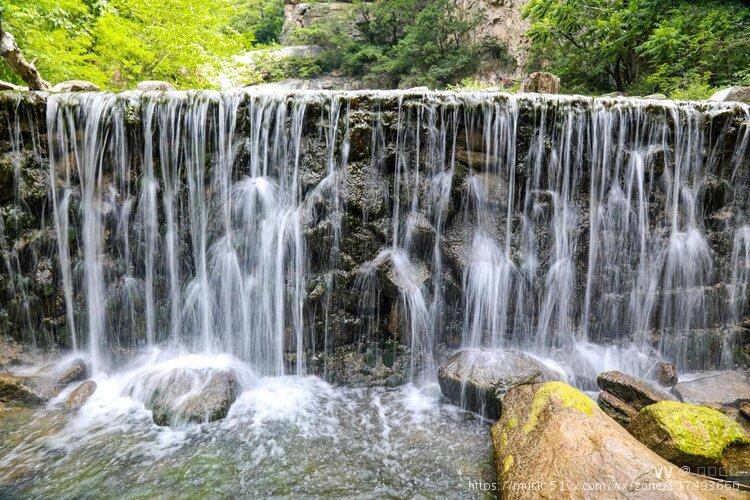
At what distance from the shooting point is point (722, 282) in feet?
22.1

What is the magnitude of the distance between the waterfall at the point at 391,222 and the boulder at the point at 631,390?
1.24 meters

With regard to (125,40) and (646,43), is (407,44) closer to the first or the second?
(646,43)

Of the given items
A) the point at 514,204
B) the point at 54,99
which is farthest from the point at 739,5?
the point at 54,99

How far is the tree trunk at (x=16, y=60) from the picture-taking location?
6.89 m

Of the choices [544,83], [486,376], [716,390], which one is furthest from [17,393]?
[544,83]

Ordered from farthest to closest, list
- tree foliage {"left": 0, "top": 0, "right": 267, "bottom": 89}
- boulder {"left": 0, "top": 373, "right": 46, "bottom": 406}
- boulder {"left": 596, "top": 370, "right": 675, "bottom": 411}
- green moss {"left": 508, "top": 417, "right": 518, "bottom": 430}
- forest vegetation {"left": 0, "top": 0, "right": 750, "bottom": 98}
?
forest vegetation {"left": 0, "top": 0, "right": 750, "bottom": 98} < tree foliage {"left": 0, "top": 0, "right": 267, "bottom": 89} < boulder {"left": 0, "top": 373, "right": 46, "bottom": 406} < boulder {"left": 596, "top": 370, "right": 675, "bottom": 411} < green moss {"left": 508, "top": 417, "right": 518, "bottom": 430}

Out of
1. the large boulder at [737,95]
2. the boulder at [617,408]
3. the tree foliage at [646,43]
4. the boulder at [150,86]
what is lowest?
the boulder at [617,408]

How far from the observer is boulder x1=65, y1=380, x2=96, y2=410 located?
5.30 meters

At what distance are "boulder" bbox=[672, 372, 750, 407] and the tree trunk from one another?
1223cm

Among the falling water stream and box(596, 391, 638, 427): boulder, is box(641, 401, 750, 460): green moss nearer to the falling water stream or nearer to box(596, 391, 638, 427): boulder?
box(596, 391, 638, 427): boulder

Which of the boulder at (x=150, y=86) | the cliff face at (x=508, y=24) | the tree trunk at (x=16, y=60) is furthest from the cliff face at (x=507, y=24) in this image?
the tree trunk at (x=16, y=60)

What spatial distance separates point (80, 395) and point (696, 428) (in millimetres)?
7624

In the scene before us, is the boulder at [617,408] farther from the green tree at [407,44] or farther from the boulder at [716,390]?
the green tree at [407,44]

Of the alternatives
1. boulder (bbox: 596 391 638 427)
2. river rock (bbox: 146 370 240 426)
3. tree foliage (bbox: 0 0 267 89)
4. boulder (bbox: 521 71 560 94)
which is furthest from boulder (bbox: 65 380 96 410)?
Result: boulder (bbox: 521 71 560 94)
